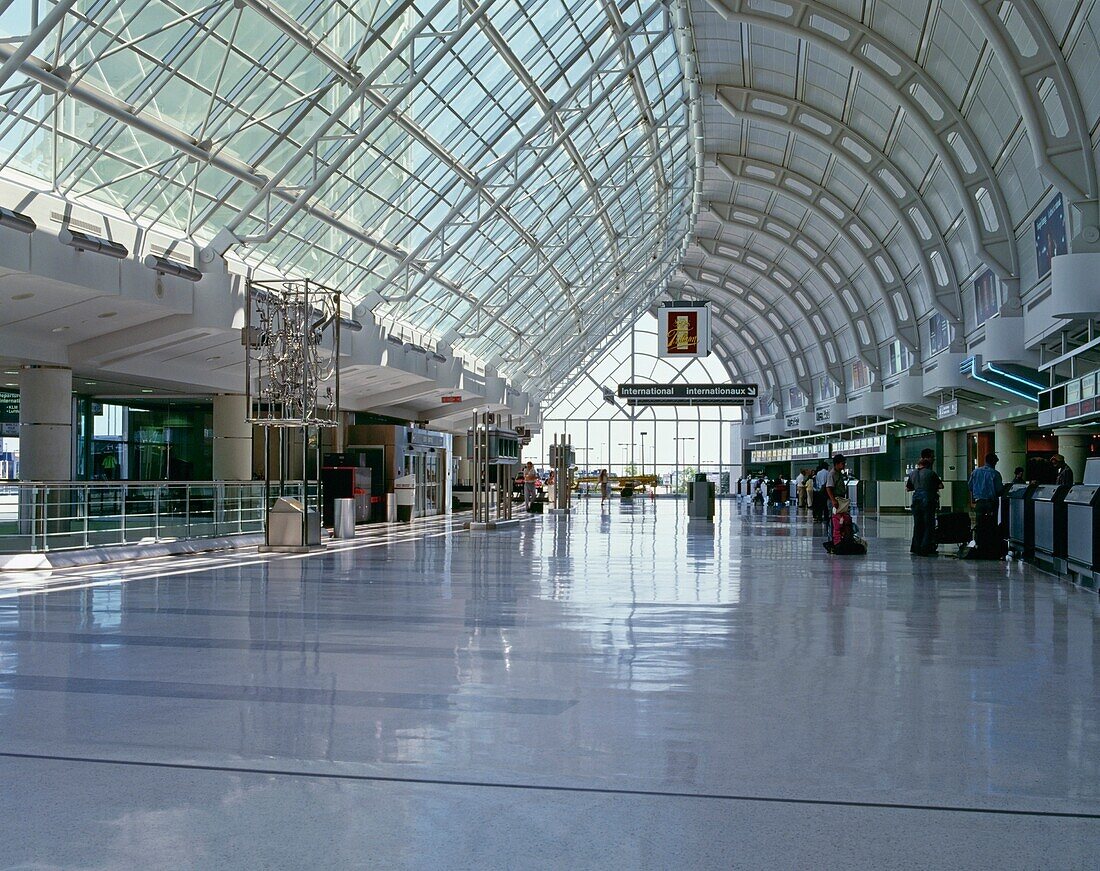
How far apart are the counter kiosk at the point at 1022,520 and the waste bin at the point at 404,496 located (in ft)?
58.3

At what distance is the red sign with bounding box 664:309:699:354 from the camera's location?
41719 millimetres

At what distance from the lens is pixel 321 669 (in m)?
7.47

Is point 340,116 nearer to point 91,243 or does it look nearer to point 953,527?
point 91,243

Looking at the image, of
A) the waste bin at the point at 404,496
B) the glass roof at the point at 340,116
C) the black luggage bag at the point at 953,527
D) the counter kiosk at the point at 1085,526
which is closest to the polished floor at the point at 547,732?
the counter kiosk at the point at 1085,526

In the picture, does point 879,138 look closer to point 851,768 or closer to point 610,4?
point 610,4

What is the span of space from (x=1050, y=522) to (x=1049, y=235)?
37.6 feet

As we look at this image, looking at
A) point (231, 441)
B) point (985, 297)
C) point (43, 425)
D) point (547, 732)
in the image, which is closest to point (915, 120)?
point (985, 297)

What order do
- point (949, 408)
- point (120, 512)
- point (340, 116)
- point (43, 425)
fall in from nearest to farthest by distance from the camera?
point (120, 512)
point (43, 425)
point (340, 116)
point (949, 408)

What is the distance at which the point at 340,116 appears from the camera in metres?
24.1

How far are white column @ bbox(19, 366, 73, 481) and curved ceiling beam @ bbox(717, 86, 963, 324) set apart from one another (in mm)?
23013

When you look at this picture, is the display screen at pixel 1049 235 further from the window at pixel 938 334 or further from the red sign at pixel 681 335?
the red sign at pixel 681 335

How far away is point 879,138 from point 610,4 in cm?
1332

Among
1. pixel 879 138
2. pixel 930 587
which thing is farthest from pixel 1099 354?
pixel 879 138

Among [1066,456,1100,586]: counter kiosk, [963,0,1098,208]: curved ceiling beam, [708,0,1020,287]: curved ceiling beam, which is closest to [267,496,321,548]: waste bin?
[1066,456,1100,586]: counter kiosk
